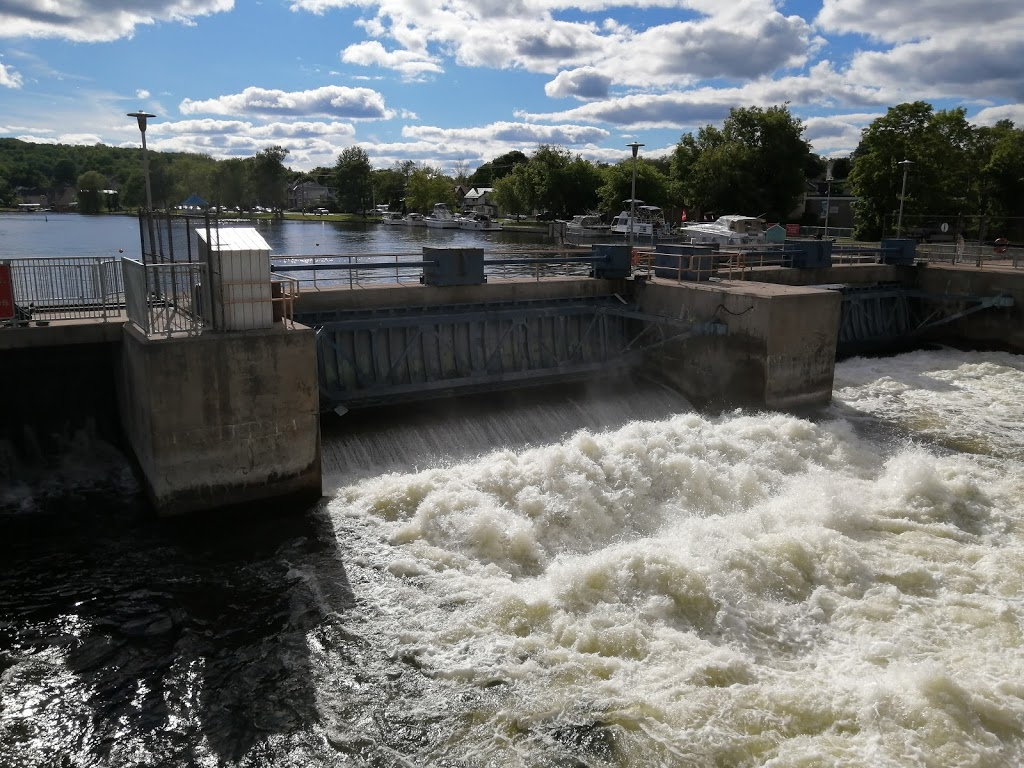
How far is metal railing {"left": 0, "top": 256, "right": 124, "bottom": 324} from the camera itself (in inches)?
595

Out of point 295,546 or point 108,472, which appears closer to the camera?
point 295,546

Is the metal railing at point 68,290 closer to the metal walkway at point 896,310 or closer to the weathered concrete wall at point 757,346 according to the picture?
the weathered concrete wall at point 757,346

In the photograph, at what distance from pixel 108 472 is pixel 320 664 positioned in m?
8.02

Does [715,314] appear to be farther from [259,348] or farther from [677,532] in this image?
[259,348]

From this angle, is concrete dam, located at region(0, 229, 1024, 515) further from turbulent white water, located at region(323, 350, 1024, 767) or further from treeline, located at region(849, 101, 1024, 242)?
treeline, located at region(849, 101, 1024, 242)

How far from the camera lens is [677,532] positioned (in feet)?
43.7

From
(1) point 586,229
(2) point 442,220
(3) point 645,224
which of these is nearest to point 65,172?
(2) point 442,220

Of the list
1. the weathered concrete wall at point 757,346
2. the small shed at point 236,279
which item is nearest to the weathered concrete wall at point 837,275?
the weathered concrete wall at point 757,346

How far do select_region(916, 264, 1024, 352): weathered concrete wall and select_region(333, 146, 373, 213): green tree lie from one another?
122m

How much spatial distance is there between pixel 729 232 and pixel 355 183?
4076 inches

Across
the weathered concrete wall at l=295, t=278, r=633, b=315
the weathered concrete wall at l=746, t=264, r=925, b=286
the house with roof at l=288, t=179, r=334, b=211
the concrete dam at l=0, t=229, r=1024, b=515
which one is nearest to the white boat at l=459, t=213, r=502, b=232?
the concrete dam at l=0, t=229, r=1024, b=515

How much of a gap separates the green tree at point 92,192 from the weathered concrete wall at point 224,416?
140 m

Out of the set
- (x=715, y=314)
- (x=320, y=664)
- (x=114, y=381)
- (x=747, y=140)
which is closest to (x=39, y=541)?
(x=114, y=381)

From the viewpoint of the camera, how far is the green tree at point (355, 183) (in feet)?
467
